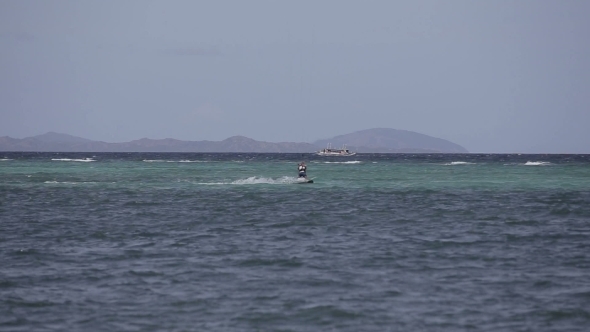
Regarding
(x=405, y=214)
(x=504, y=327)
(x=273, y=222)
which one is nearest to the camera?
(x=504, y=327)

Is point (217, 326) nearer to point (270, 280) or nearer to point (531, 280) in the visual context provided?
point (270, 280)

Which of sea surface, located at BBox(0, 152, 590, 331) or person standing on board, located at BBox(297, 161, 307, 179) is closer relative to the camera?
sea surface, located at BBox(0, 152, 590, 331)

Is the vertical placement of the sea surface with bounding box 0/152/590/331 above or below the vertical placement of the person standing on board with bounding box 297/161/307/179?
below

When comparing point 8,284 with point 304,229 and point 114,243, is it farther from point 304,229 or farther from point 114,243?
point 304,229

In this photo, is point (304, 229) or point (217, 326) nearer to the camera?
point (217, 326)

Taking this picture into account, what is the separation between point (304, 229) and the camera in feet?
106

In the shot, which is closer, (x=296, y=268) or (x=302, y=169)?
(x=296, y=268)

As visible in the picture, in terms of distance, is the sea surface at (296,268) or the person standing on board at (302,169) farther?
the person standing on board at (302,169)

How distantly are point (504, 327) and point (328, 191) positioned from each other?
42.1 m

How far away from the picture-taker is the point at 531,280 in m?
21.1

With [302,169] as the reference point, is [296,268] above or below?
below

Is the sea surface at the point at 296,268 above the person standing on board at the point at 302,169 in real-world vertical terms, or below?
below

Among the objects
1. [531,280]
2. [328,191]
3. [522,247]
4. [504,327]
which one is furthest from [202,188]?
[504,327]

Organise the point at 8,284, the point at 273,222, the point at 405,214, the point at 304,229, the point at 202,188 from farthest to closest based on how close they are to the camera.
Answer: the point at 202,188 < the point at 405,214 < the point at 273,222 < the point at 304,229 < the point at 8,284
